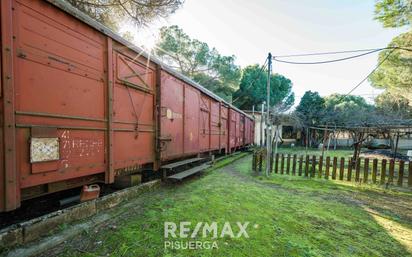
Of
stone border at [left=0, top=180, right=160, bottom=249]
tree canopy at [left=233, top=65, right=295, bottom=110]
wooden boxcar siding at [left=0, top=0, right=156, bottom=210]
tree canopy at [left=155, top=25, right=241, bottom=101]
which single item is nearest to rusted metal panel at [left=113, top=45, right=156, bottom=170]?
wooden boxcar siding at [left=0, top=0, right=156, bottom=210]

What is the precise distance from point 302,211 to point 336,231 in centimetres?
77

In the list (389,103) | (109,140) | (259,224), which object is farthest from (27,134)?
(389,103)

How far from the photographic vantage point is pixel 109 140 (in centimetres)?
324

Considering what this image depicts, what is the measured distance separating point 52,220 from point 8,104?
1.52 m

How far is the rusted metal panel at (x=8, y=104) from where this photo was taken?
1923 millimetres

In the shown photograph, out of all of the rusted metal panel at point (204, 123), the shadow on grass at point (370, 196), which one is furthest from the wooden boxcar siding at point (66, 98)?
the shadow on grass at point (370, 196)

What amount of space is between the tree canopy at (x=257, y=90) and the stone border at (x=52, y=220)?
22.6 m

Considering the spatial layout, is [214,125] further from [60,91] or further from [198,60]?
[198,60]

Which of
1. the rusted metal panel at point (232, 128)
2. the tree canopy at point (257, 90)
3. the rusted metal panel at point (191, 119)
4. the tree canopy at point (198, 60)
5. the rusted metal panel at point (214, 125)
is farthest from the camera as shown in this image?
the tree canopy at point (257, 90)

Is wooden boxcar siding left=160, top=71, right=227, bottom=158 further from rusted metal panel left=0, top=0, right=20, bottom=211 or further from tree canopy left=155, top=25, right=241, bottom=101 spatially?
tree canopy left=155, top=25, right=241, bottom=101

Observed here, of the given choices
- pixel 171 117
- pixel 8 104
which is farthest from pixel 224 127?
pixel 8 104

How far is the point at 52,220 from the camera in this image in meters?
2.47

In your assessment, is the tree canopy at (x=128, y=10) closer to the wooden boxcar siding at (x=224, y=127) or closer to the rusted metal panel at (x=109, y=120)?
the rusted metal panel at (x=109, y=120)

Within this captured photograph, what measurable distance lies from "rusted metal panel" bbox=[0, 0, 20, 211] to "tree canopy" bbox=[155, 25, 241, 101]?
17845 mm
